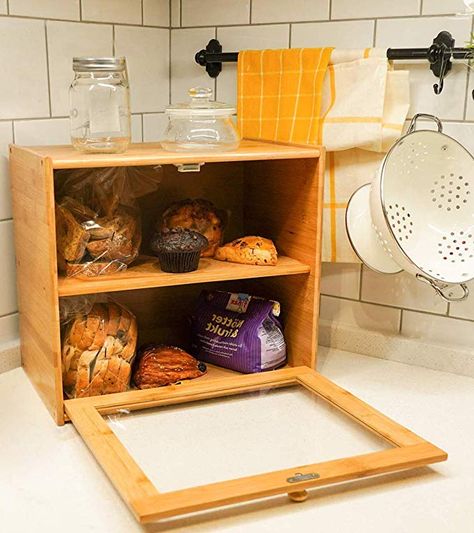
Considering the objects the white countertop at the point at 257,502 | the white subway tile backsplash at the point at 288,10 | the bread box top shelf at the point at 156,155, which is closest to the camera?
the white countertop at the point at 257,502

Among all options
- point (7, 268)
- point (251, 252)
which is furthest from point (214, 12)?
point (7, 268)

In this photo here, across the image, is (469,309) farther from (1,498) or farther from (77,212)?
(1,498)

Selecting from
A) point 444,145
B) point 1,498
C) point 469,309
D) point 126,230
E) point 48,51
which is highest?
point 48,51

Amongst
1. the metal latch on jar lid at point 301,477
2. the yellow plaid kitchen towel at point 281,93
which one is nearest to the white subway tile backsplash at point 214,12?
the yellow plaid kitchen towel at point 281,93

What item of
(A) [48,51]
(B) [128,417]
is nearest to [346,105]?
(A) [48,51]

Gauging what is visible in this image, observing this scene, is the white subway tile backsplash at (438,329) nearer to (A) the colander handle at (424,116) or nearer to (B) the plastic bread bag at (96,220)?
(A) the colander handle at (424,116)

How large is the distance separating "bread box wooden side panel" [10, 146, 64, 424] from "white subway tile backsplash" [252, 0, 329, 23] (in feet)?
1.85

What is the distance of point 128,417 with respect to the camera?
1164 mm

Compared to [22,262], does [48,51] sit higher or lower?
higher

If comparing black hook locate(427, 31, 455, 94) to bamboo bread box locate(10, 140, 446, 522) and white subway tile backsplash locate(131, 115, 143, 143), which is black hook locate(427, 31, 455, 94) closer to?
bamboo bread box locate(10, 140, 446, 522)

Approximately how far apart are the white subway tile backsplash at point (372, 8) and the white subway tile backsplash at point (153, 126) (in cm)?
42

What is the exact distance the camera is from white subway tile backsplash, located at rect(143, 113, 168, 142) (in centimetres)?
158

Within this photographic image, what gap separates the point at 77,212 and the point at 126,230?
87 millimetres

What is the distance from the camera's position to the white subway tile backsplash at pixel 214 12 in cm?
152
